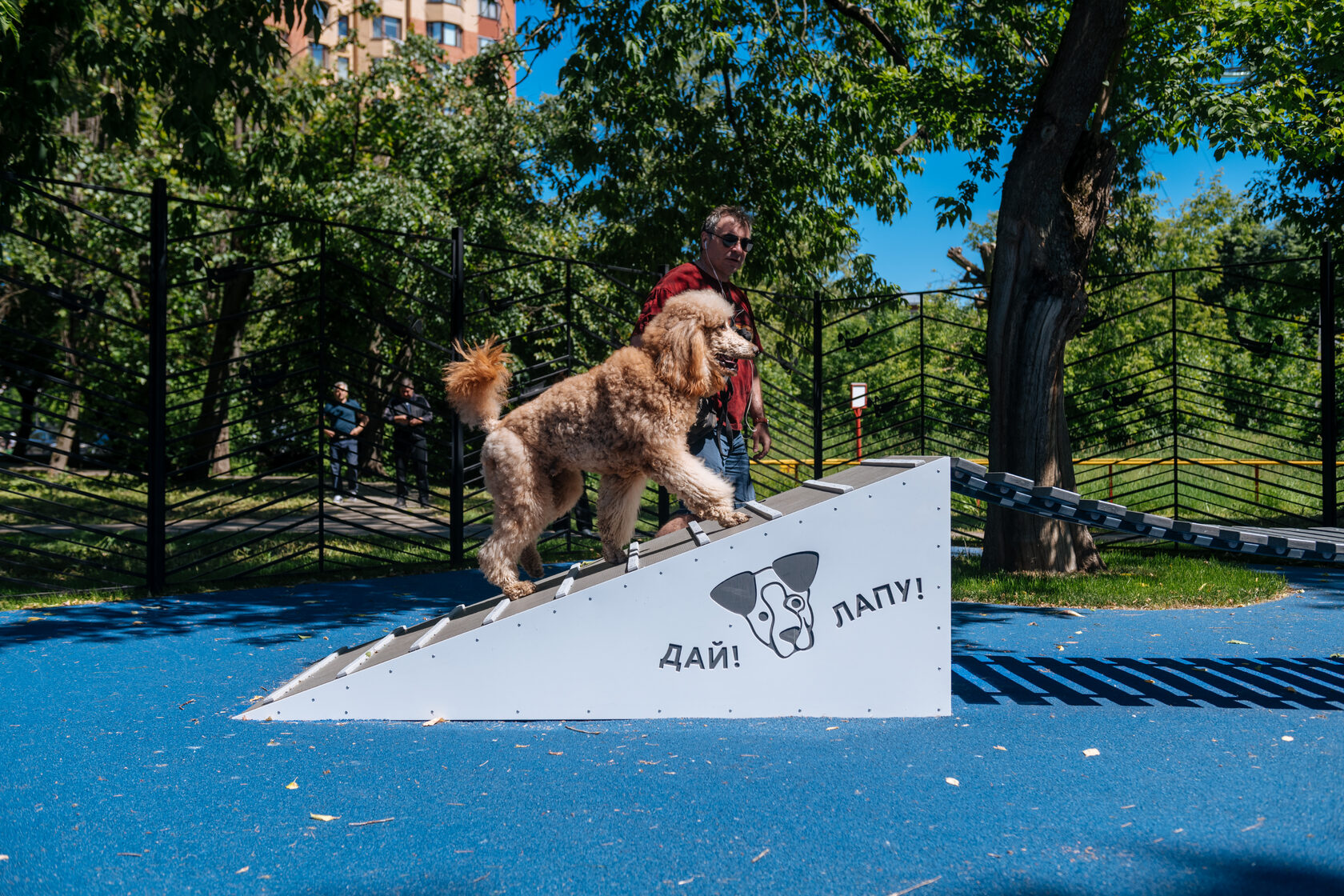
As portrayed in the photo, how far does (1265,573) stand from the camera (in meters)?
7.83

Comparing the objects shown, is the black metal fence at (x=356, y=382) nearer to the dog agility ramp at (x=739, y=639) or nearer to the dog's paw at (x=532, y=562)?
the dog's paw at (x=532, y=562)

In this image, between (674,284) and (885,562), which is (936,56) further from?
(885,562)

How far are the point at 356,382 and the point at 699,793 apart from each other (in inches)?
240

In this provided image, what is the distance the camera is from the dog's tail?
167 inches

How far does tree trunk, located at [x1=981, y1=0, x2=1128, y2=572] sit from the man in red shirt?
2993mm

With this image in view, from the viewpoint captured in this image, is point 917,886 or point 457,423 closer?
point 917,886

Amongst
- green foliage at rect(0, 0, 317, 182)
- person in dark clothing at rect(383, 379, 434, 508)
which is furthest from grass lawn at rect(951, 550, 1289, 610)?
green foliage at rect(0, 0, 317, 182)

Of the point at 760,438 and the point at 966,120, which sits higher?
the point at 966,120

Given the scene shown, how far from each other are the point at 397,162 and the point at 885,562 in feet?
56.6

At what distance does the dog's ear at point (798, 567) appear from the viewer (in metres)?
3.65

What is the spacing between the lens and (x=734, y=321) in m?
4.60

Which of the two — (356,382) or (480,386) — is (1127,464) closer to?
(356,382)

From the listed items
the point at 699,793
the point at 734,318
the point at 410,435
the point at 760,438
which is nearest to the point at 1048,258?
the point at 760,438

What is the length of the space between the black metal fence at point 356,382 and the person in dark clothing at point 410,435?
22cm
